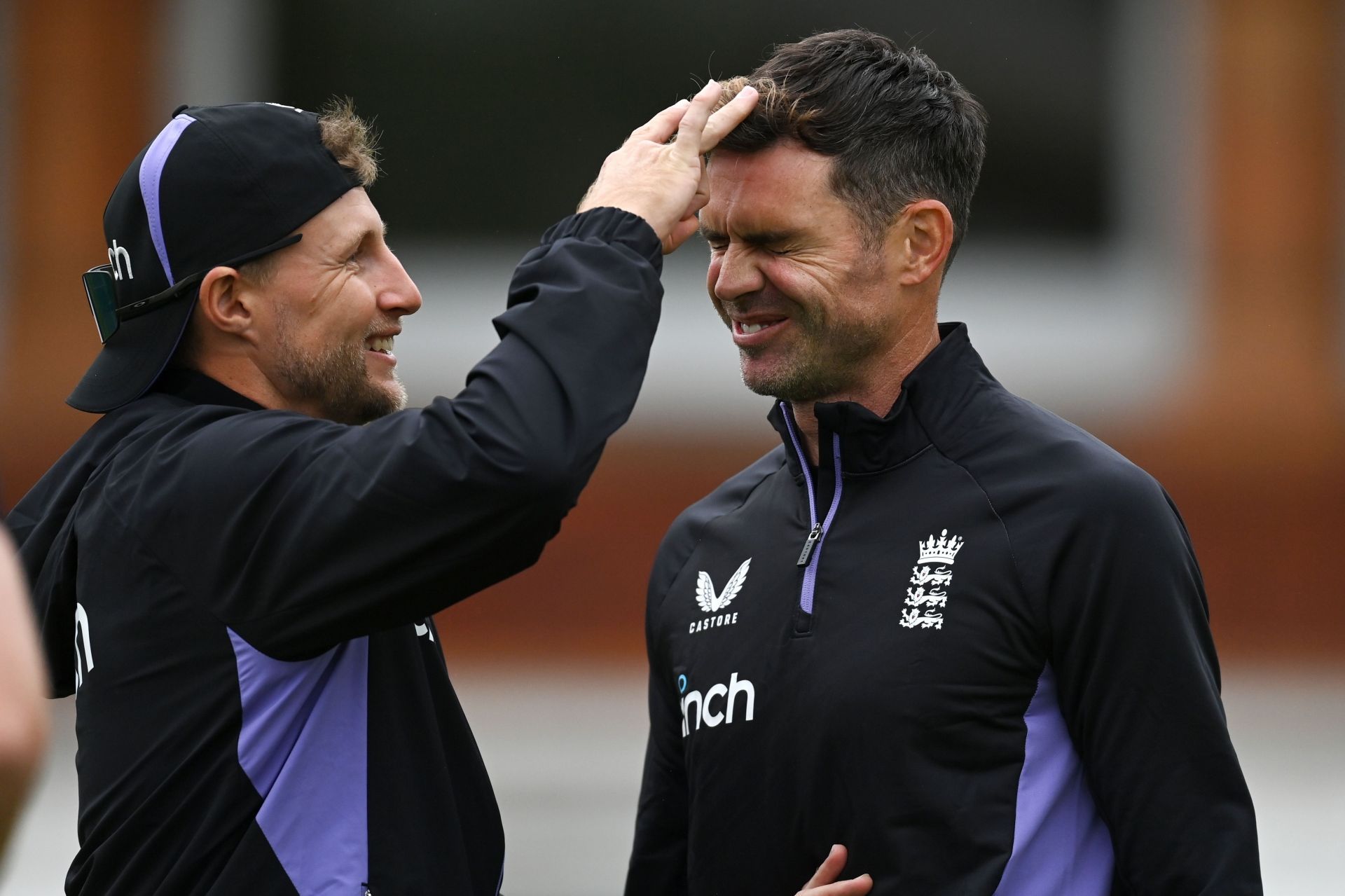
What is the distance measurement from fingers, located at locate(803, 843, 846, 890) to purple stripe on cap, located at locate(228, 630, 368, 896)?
67 centimetres

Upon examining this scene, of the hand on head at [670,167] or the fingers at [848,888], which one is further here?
the hand on head at [670,167]

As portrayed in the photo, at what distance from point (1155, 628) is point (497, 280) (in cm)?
647

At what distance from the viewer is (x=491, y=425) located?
89.1 inches

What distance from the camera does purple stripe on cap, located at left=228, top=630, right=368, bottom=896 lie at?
237 cm

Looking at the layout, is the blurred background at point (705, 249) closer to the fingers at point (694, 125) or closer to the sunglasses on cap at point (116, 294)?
the sunglasses on cap at point (116, 294)

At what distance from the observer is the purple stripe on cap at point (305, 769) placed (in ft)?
7.77

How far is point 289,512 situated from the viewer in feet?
7.59

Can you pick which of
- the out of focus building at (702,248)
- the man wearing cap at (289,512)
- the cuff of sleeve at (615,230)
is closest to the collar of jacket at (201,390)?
the man wearing cap at (289,512)

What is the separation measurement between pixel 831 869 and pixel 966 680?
351 mm

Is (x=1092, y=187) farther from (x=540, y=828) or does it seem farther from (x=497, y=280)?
(x=540, y=828)

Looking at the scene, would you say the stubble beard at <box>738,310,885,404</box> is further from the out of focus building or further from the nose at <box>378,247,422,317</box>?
the out of focus building

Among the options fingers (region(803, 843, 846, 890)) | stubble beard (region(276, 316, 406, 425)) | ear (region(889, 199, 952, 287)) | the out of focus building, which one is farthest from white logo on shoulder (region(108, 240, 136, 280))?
the out of focus building

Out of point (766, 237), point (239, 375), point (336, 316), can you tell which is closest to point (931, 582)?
point (766, 237)

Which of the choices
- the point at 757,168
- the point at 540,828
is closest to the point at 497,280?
the point at 540,828
